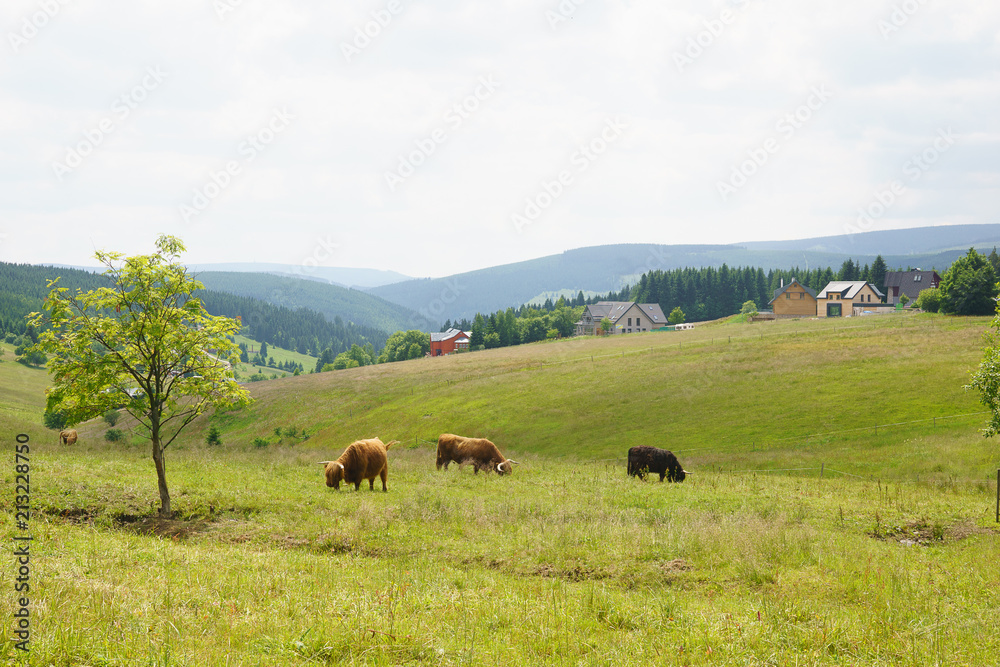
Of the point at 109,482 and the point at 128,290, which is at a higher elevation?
the point at 128,290

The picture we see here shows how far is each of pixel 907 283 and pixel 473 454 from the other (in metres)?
140

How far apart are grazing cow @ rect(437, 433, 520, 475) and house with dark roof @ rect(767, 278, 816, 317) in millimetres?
110314

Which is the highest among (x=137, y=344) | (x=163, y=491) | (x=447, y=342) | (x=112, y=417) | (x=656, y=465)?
(x=137, y=344)

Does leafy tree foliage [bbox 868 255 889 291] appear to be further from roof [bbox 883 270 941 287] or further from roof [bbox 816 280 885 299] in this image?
roof [bbox 816 280 885 299]

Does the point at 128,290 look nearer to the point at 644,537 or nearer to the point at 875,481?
the point at 644,537

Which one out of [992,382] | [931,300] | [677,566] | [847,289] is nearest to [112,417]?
[677,566]

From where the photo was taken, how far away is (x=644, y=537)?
1271 centimetres

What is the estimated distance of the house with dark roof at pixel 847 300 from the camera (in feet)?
393

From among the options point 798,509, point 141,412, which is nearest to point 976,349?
point 798,509

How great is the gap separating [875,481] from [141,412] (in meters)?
27.7

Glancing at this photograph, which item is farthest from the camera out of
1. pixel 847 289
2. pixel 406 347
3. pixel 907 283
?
pixel 406 347

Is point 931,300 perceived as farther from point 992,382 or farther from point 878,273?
point 878,273

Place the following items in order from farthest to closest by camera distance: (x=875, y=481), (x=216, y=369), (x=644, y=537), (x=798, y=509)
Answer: (x=875, y=481) → (x=798, y=509) → (x=216, y=369) → (x=644, y=537)

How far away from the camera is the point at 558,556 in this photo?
11.6 meters
